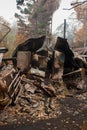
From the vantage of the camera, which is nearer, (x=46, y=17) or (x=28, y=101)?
(x=28, y=101)

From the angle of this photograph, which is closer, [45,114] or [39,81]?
[45,114]

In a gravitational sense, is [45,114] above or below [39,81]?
below

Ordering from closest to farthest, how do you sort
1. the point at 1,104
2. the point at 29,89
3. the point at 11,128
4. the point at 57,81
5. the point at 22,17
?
the point at 11,128, the point at 1,104, the point at 29,89, the point at 57,81, the point at 22,17

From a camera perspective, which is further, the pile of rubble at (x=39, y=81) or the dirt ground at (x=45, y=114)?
the pile of rubble at (x=39, y=81)

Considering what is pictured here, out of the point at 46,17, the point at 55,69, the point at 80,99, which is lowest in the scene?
the point at 80,99

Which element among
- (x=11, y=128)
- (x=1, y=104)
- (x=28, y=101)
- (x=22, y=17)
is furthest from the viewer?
(x=22, y=17)

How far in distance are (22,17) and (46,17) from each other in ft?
12.0

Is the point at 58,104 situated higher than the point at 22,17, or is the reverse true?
the point at 22,17

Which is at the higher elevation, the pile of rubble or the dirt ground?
the pile of rubble

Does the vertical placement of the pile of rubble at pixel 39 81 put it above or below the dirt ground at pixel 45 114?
above

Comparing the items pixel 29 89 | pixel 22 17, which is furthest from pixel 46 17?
pixel 29 89

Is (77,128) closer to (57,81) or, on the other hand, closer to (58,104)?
(58,104)

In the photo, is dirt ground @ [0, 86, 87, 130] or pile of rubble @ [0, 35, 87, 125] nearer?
dirt ground @ [0, 86, 87, 130]

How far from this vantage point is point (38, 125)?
6.77 meters
